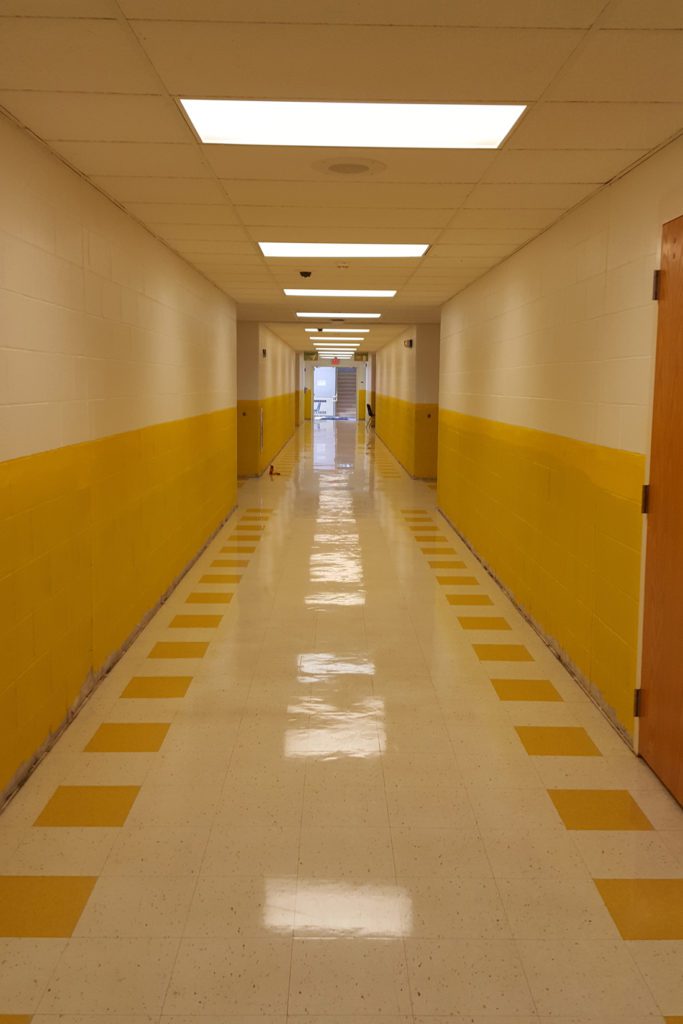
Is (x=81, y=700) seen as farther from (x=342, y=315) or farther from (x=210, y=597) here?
(x=342, y=315)

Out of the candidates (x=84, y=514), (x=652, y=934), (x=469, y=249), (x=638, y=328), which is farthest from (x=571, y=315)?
(x=652, y=934)

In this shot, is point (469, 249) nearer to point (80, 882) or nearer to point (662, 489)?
point (662, 489)

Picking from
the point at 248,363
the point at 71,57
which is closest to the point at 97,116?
the point at 71,57

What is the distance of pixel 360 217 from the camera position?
5164 millimetres

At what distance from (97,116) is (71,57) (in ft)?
1.84

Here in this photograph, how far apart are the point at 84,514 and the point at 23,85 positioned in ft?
6.54

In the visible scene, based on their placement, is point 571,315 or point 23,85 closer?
point 23,85

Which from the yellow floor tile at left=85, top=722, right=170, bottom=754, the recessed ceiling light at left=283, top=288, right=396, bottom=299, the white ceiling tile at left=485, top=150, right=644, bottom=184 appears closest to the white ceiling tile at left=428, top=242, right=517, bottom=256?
the white ceiling tile at left=485, top=150, right=644, bottom=184

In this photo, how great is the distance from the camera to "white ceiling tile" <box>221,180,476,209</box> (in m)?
4.33

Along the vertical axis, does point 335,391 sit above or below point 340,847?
above

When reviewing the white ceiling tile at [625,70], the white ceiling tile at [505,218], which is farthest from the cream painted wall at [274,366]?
the white ceiling tile at [625,70]

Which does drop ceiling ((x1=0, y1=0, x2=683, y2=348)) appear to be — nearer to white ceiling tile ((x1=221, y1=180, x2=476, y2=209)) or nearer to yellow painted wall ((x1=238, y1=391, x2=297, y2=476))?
white ceiling tile ((x1=221, y1=180, x2=476, y2=209))

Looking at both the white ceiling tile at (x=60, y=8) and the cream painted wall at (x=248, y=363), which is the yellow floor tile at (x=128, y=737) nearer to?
the white ceiling tile at (x=60, y=8)

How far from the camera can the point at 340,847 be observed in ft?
9.81
